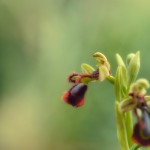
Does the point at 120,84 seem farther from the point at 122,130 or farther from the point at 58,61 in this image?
the point at 58,61

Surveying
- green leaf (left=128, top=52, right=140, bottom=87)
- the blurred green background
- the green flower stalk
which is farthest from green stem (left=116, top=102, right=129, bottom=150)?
the blurred green background

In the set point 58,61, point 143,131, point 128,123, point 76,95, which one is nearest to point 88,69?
point 76,95

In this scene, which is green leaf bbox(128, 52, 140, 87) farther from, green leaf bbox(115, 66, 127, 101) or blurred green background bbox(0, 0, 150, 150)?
blurred green background bbox(0, 0, 150, 150)

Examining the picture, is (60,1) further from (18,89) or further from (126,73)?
(126,73)

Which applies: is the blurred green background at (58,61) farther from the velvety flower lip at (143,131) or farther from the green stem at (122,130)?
the velvety flower lip at (143,131)

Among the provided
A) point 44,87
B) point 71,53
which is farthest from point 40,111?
point 71,53

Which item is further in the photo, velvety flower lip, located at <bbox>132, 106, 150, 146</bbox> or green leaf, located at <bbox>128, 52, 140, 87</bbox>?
green leaf, located at <bbox>128, 52, 140, 87</bbox>
